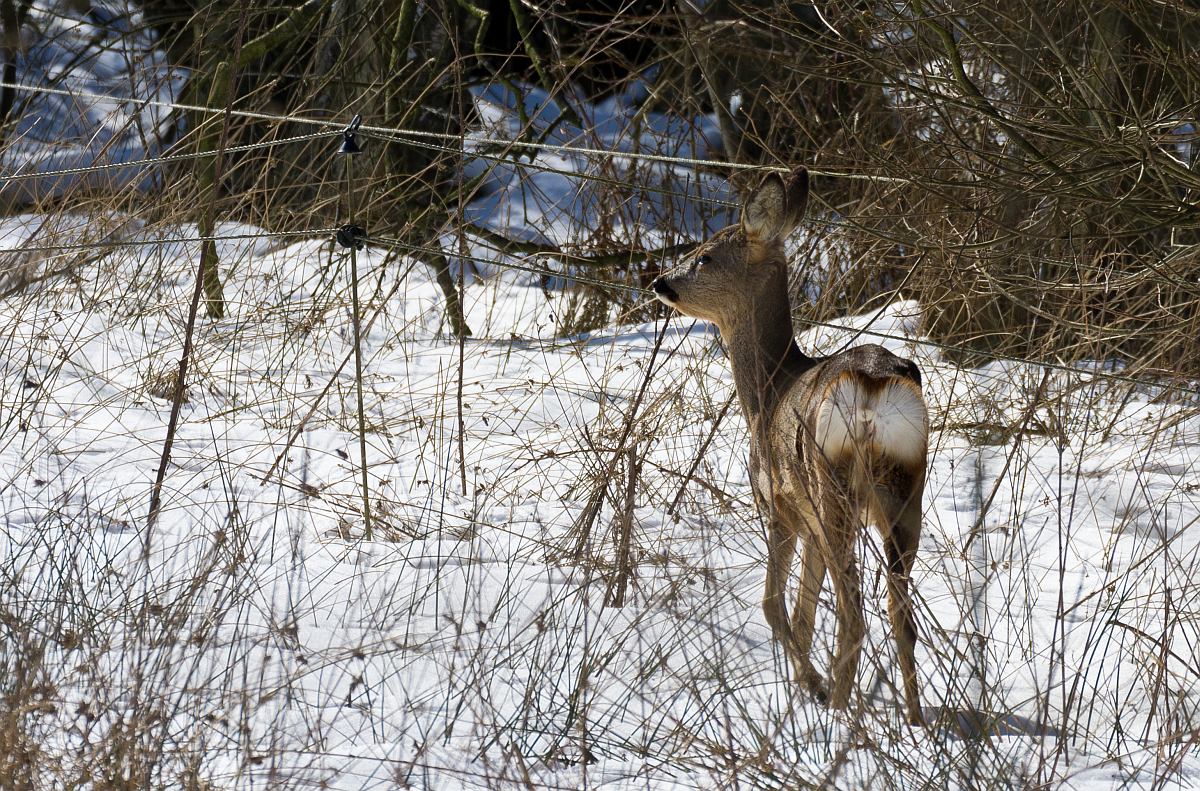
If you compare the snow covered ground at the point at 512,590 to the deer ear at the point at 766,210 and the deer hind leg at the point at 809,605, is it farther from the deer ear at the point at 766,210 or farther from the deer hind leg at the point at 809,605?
the deer ear at the point at 766,210

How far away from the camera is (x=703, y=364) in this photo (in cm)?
524

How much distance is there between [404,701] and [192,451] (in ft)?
6.65

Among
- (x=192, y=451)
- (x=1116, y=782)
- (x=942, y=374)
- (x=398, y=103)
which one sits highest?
(x=398, y=103)

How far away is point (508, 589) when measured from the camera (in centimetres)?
253

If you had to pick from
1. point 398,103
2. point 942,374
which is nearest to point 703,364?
point 942,374

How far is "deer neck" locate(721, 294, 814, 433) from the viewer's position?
9.96 feet

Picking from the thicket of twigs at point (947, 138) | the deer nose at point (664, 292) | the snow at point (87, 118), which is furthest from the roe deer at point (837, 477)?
the snow at point (87, 118)

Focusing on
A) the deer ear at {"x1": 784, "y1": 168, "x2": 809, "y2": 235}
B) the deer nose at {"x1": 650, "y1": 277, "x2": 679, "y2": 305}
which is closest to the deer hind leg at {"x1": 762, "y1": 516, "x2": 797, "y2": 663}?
the deer nose at {"x1": 650, "y1": 277, "x2": 679, "y2": 305}

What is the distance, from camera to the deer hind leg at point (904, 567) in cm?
225

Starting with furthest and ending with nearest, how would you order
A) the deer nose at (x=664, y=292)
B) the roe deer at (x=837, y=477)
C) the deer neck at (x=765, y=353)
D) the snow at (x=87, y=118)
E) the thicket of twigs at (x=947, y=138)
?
the snow at (x=87, y=118)
the thicket of twigs at (x=947, y=138)
the deer nose at (x=664, y=292)
the deer neck at (x=765, y=353)
the roe deer at (x=837, y=477)

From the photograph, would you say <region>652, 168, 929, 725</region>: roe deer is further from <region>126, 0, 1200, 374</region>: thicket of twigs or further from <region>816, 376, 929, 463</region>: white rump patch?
<region>126, 0, 1200, 374</region>: thicket of twigs

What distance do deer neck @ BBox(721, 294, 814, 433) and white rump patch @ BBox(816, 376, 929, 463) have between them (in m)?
0.57

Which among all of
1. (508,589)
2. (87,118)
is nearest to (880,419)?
(508,589)

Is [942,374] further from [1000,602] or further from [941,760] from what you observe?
[941,760]
